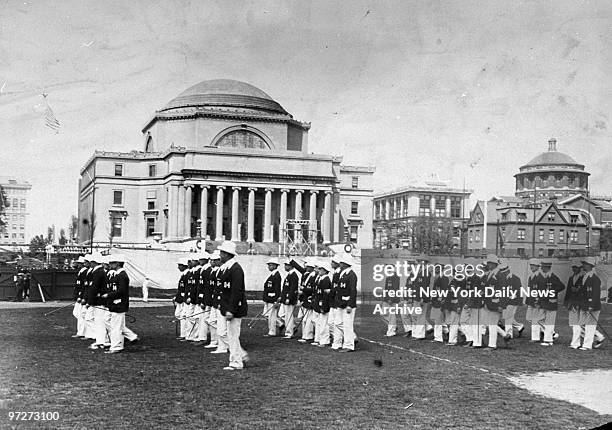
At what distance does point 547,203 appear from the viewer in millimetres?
23562

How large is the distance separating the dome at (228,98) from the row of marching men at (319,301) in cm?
4193

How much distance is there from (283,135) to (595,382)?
5376 cm

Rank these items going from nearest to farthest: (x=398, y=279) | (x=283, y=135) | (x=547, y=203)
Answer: (x=398, y=279), (x=547, y=203), (x=283, y=135)

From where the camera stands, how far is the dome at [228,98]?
57719 mm

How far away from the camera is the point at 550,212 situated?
2341cm

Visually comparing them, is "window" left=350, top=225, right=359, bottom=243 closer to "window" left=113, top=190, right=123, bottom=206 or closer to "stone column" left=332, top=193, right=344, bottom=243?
"stone column" left=332, top=193, right=344, bottom=243

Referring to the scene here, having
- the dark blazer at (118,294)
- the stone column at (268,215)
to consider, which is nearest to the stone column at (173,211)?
the stone column at (268,215)

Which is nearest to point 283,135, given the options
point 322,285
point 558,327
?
point 558,327

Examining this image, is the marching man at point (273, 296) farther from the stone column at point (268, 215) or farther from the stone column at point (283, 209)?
the stone column at point (268, 215)

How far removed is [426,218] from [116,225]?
113ft

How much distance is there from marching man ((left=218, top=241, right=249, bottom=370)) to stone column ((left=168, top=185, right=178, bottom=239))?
4883cm

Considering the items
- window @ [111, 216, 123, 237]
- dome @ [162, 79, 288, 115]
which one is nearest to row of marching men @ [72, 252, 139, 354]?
dome @ [162, 79, 288, 115]

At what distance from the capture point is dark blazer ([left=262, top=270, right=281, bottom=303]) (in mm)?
15703

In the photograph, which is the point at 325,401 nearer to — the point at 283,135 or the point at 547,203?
the point at 547,203
